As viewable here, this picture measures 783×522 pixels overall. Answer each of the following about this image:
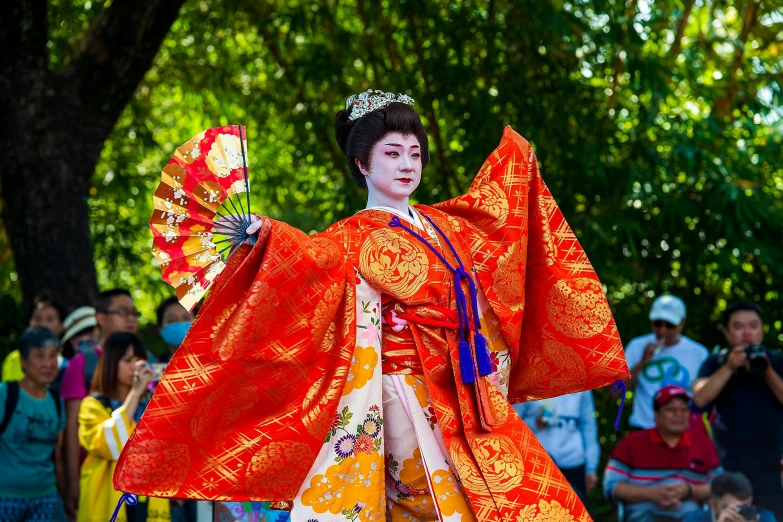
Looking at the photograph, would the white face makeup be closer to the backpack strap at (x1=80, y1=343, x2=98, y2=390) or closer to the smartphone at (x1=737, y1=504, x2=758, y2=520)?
the smartphone at (x1=737, y1=504, x2=758, y2=520)

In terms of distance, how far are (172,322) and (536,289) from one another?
2.99 metres

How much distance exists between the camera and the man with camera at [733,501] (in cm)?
526

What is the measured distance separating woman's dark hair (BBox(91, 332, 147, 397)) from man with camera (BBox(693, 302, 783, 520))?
2.72 m

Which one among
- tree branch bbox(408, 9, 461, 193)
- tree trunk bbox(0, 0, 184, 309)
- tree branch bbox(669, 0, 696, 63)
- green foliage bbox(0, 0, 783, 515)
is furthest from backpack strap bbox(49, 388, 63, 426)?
tree branch bbox(669, 0, 696, 63)

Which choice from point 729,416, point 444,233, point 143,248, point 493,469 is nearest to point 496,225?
point 444,233

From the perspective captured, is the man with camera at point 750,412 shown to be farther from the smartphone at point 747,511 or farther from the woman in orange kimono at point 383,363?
the woman in orange kimono at point 383,363

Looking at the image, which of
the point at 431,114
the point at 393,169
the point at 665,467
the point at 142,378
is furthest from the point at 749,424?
the point at 431,114

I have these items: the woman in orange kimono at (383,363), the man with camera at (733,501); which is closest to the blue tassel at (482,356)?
the woman in orange kimono at (383,363)

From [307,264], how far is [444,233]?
536 millimetres

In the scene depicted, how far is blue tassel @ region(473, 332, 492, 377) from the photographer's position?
3.53 m

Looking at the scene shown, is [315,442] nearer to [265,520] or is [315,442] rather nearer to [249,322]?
[249,322]

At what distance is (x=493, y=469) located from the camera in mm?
3393

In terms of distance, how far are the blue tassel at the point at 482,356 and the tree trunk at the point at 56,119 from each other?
453cm

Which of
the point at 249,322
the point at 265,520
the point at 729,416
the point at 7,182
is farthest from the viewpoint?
the point at 7,182
